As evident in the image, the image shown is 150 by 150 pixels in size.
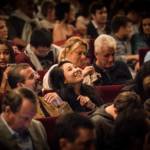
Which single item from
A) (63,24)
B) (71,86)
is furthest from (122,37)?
(71,86)

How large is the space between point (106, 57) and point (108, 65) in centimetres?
6

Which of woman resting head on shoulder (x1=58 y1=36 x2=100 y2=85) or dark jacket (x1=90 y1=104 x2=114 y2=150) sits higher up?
woman resting head on shoulder (x1=58 y1=36 x2=100 y2=85)

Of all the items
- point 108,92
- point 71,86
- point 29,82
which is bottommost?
point 108,92

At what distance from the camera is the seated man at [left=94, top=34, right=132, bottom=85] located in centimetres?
480

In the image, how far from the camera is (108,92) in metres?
4.24

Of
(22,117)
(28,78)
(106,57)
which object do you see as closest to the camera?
(22,117)

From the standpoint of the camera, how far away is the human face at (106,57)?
191 inches

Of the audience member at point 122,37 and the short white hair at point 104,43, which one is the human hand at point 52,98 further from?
the audience member at point 122,37

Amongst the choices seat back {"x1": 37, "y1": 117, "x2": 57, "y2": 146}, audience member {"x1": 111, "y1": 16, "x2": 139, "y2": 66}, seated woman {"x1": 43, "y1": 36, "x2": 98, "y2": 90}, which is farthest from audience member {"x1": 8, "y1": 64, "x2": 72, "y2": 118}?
audience member {"x1": 111, "y1": 16, "x2": 139, "y2": 66}

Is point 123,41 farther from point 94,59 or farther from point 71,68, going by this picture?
point 71,68

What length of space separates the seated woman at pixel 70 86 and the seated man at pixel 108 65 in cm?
74

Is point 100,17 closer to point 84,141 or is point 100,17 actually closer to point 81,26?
point 81,26

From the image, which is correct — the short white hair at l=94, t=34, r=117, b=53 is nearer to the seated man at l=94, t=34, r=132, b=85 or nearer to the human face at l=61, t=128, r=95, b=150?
the seated man at l=94, t=34, r=132, b=85

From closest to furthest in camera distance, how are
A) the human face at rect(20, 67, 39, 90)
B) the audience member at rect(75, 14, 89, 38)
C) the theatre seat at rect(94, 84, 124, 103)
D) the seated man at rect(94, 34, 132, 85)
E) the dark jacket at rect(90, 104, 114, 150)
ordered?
1. the dark jacket at rect(90, 104, 114, 150)
2. the human face at rect(20, 67, 39, 90)
3. the theatre seat at rect(94, 84, 124, 103)
4. the seated man at rect(94, 34, 132, 85)
5. the audience member at rect(75, 14, 89, 38)
